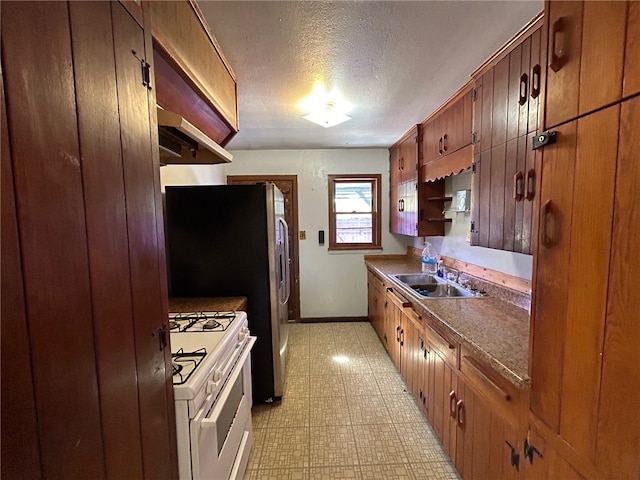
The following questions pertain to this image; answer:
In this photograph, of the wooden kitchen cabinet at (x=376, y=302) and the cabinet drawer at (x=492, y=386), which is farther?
the wooden kitchen cabinet at (x=376, y=302)

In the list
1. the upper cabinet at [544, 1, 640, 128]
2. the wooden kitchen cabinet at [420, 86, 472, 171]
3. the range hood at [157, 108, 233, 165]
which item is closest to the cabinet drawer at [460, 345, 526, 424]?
the upper cabinet at [544, 1, 640, 128]

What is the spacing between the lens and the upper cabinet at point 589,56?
72 cm

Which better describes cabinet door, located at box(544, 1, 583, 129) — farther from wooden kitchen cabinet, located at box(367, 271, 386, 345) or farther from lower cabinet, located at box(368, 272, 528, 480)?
wooden kitchen cabinet, located at box(367, 271, 386, 345)

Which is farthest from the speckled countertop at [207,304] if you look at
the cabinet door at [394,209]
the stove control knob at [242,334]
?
the cabinet door at [394,209]

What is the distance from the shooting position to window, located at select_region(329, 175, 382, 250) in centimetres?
434

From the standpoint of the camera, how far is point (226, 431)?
4.86 feet

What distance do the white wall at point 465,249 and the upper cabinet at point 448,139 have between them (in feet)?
0.96

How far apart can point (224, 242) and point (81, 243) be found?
1741 millimetres

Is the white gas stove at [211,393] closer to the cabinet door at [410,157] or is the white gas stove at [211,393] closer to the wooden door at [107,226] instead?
the wooden door at [107,226]

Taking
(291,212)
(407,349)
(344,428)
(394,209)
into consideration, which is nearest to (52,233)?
(344,428)

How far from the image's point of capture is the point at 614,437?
0.76 m

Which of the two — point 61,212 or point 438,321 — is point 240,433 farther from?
point 61,212

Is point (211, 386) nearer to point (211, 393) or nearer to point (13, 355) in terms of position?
point (211, 393)

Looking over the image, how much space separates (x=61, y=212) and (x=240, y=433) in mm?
1612
